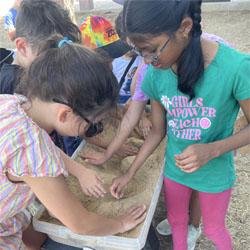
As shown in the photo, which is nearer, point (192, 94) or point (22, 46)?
point (192, 94)

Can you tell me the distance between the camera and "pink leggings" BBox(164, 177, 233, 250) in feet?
3.86

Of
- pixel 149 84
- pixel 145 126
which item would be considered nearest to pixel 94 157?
pixel 145 126

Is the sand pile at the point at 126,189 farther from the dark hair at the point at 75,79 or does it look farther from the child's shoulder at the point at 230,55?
the child's shoulder at the point at 230,55

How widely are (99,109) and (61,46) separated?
24cm

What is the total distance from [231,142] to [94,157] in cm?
71

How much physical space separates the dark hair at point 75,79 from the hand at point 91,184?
377mm

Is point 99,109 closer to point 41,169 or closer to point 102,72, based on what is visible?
point 102,72

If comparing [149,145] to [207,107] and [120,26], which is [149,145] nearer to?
[207,107]

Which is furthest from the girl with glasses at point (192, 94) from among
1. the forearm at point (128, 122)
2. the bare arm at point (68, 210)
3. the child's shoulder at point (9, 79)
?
the child's shoulder at point (9, 79)

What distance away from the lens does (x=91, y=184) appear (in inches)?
45.1

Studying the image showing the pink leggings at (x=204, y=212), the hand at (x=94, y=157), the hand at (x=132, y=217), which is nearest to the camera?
the hand at (x=132, y=217)

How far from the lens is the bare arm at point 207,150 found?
3.11 ft

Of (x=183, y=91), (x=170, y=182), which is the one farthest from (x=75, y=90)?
(x=170, y=182)

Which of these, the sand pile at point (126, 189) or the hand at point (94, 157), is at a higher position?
the hand at point (94, 157)
